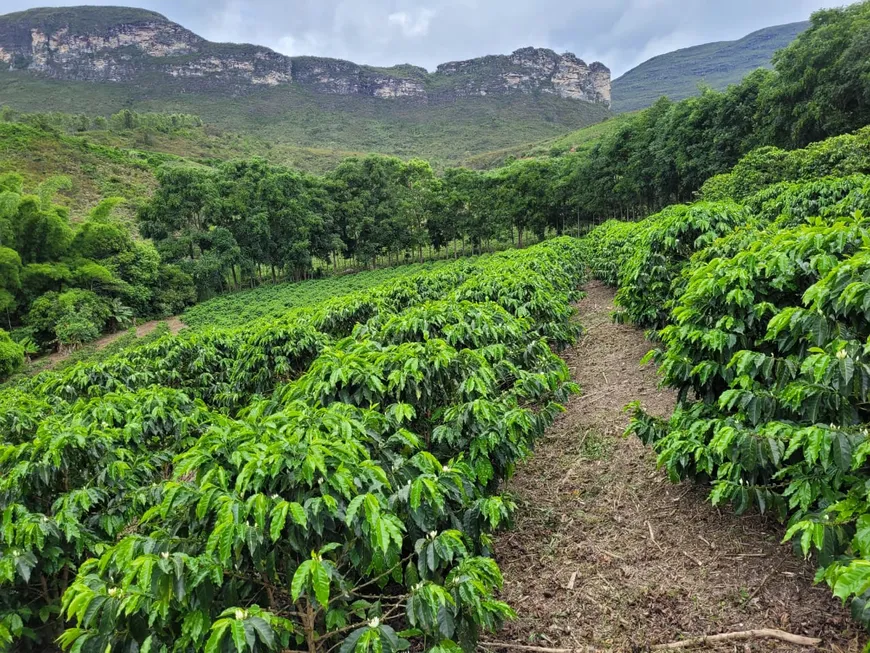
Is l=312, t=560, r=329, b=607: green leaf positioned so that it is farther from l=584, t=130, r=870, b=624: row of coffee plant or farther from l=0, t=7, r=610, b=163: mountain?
l=0, t=7, r=610, b=163: mountain

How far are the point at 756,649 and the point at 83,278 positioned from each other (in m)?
35.8

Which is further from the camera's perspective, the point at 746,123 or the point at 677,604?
the point at 746,123

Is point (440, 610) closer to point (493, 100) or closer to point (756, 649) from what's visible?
point (756, 649)

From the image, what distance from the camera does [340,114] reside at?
417 ft

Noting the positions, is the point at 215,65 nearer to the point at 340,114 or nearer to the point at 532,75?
the point at 340,114

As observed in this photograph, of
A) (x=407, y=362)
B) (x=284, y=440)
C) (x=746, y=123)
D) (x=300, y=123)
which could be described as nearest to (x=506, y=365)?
(x=407, y=362)

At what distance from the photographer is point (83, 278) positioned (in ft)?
95.3

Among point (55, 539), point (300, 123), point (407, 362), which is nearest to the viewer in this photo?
point (55, 539)

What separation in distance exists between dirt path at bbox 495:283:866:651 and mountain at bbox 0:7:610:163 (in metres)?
101

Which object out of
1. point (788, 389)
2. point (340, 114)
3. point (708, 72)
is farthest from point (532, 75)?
point (788, 389)

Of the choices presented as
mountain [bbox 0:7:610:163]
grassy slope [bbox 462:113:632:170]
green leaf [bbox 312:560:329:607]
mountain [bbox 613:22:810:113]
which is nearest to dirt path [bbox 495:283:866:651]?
green leaf [bbox 312:560:329:607]

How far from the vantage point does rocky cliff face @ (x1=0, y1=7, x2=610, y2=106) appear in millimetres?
135000

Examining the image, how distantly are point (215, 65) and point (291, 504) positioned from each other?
173m

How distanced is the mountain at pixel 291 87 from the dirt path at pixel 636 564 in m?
101
